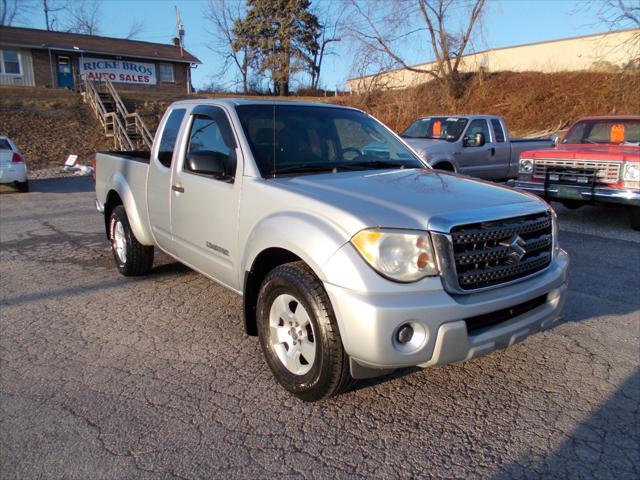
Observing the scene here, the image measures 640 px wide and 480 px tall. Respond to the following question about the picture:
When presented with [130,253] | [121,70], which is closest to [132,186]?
[130,253]

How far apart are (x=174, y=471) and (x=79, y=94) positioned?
94.7 feet

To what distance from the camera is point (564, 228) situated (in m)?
8.45

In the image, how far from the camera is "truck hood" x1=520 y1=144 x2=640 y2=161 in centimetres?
767

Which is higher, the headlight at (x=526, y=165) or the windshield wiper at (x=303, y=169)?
the windshield wiper at (x=303, y=169)

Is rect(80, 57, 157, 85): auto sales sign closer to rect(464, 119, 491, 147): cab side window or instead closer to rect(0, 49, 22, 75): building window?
rect(0, 49, 22, 75): building window

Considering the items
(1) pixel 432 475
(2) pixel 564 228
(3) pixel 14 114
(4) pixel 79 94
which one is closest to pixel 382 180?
(1) pixel 432 475

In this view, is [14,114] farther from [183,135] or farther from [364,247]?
[364,247]

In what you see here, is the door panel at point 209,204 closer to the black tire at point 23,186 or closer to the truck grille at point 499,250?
the truck grille at point 499,250

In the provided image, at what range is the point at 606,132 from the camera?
9.00 metres

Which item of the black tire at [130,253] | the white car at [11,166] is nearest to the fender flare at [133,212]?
the black tire at [130,253]

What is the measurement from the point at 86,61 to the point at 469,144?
33.1 m

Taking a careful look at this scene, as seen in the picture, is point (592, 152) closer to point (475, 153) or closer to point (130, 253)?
point (475, 153)

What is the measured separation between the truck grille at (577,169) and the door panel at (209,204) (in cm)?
633

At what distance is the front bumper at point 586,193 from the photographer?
24.8 feet
